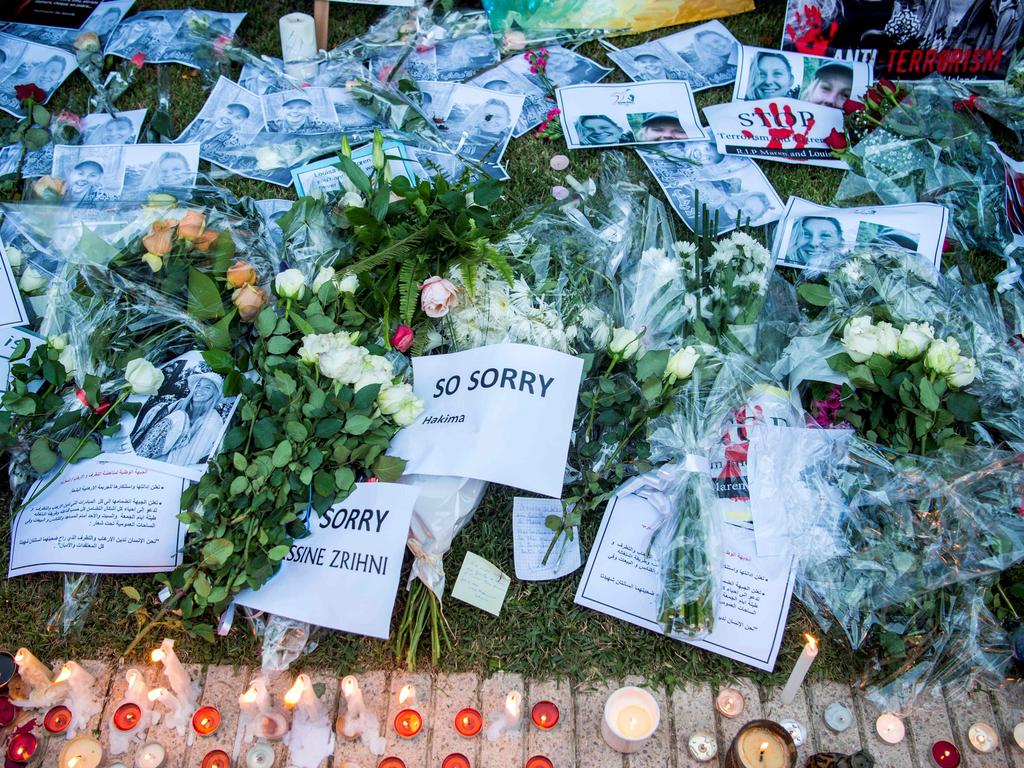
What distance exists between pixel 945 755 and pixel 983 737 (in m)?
0.11

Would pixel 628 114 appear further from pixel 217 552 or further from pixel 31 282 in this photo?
pixel 217 552

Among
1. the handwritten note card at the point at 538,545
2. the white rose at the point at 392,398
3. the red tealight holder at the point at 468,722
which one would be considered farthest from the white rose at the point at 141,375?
the red tealight holder at the point at 468,722

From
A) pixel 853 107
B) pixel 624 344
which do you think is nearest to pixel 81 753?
pixel 624 344

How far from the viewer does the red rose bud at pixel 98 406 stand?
2.11m

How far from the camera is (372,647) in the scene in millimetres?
2012

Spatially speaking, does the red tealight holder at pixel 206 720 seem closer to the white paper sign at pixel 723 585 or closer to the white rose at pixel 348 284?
the white paper sign at pixel 723 585

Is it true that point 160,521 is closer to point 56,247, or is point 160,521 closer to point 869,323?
point 56,247

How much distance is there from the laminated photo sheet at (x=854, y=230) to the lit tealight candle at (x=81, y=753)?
2.18 meters

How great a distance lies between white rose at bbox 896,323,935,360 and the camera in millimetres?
2074

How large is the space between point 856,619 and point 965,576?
0.25 metres

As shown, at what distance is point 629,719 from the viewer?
1.83 m

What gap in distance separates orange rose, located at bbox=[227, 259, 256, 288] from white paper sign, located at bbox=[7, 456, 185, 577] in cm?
50

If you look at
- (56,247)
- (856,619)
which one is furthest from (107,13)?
(856,619)

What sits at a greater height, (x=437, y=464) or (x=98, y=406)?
(x=98, y=406)
